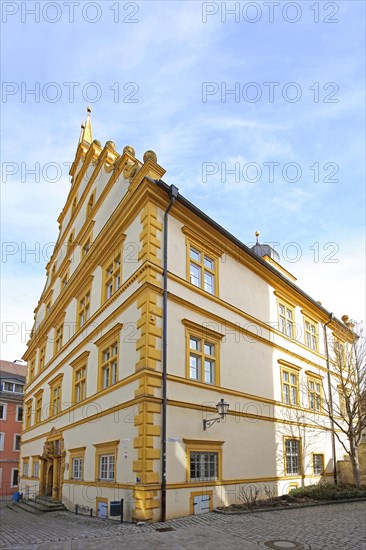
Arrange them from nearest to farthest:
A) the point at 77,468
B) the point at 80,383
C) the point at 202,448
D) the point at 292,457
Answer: the point at 202,448 → the point at 77,468 → the point at 80,383 → the point at 292,457

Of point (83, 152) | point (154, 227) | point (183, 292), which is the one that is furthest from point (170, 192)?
point (83, 152)

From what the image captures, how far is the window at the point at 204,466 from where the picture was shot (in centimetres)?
1525

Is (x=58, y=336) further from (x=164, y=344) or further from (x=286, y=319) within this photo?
(x=164, y=344)

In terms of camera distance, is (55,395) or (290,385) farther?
(55,395)

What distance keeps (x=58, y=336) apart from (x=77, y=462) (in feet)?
28.7

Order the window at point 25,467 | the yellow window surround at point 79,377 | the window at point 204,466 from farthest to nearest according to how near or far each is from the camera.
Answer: the window at point 25,467 < the yellow window surround at point 79,377 < the window at point 204,466

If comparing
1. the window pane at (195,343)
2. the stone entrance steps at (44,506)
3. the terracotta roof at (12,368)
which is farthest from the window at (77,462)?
the terracotta roof at (12,368)

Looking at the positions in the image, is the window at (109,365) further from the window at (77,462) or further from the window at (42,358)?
the window at (42,358)

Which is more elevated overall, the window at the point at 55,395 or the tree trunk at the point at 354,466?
the window at the point at 55,395

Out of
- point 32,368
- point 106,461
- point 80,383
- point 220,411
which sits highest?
point 32,368

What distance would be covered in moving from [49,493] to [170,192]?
1702 cm

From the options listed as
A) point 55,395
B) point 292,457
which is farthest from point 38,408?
point 292,457

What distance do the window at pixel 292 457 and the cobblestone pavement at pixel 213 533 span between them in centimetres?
473

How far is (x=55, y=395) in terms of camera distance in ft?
83.5
